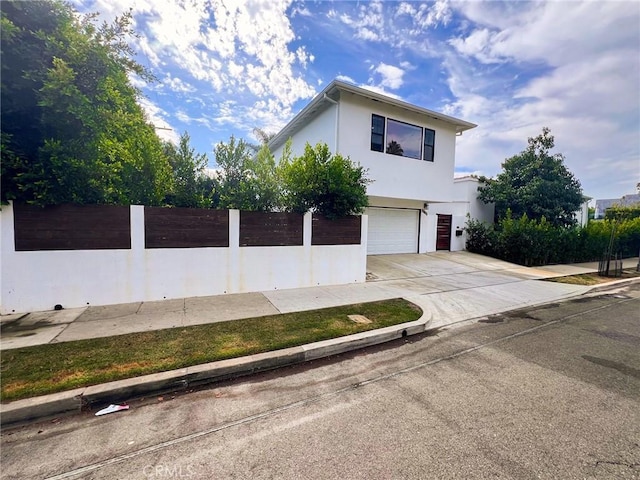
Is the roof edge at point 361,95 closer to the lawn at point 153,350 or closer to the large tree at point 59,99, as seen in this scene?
the large tree at point 59,99

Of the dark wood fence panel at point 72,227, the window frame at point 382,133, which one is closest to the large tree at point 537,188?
the window frame at point 382,133

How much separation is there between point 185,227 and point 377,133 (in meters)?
8.15

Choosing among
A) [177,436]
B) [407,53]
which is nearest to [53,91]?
[177,436]

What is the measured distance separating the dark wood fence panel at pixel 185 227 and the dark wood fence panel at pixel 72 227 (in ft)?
1.40

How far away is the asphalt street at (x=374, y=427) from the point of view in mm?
2240

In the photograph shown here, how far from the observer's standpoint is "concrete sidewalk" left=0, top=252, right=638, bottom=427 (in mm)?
3084

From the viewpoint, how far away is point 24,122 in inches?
197

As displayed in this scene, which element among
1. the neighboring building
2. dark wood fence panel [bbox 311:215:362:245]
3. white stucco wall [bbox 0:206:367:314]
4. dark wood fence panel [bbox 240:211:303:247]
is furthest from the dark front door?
the neighboring building

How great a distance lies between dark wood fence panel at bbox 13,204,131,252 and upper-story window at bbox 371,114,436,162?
8831mm

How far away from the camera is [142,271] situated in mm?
6098

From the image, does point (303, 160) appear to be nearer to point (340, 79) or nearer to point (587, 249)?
point (340, 79)

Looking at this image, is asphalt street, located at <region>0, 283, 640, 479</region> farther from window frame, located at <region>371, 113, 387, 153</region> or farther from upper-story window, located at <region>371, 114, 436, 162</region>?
upper-story window, located at <region>371, 114, 436, 162</region>

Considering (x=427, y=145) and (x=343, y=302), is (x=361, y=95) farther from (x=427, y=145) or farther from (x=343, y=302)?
(x=343, y=302)

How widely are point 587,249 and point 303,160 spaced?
57.0 feet
